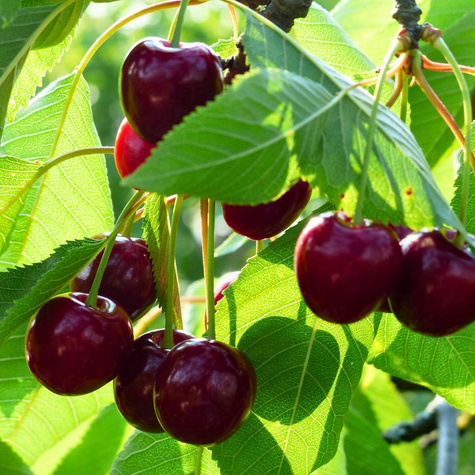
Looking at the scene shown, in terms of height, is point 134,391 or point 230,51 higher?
point 230,51

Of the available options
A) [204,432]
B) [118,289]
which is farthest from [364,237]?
[118,289]

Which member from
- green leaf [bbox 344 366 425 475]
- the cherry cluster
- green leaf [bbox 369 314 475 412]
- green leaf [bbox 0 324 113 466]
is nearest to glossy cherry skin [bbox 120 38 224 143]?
the cherry cluster

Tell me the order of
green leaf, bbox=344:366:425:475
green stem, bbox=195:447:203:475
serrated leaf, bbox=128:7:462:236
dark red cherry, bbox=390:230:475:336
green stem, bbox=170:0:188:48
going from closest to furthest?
serrated leaf, bbox=128:7:462:236, dark red cherry, bbox=390:230:475:336, green stem, bbox=170:0:188:48, green stem, bbox=195:447:203:475, green leaf, bbox=344:366:425:475

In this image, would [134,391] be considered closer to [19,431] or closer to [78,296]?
[78,296]

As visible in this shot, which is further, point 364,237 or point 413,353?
point 413,353

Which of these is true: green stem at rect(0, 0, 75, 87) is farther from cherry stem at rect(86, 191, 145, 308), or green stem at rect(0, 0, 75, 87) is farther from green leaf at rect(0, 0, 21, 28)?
cherry stem at rect(86, 191, 145, 308)

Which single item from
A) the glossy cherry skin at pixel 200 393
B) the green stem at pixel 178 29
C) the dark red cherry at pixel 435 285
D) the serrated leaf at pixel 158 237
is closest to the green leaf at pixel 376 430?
the serrated leaf at pixel 158 237
